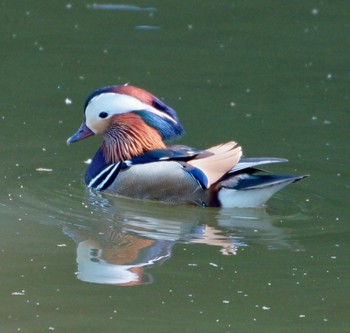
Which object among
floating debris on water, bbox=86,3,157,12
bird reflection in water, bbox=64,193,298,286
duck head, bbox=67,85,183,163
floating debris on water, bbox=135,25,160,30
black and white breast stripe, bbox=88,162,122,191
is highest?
floating debris on water, bbox=86,3,157,12

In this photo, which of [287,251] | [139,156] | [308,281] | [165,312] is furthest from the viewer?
[139,156]

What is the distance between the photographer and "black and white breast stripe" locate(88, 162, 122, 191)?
27.2ft

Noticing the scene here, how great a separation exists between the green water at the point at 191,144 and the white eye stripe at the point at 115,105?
46 cm

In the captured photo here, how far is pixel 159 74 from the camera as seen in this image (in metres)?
11.1

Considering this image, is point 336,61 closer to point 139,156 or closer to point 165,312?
point 139,156

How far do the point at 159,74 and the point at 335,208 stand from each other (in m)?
3.74

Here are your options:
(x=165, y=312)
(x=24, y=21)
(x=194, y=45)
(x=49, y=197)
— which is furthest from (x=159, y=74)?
(x=165, y=312)

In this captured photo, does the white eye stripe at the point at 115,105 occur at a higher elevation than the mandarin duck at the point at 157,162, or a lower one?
higher

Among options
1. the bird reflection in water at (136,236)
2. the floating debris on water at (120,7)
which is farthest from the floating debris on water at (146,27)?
the bird reflection in water at (136,236)

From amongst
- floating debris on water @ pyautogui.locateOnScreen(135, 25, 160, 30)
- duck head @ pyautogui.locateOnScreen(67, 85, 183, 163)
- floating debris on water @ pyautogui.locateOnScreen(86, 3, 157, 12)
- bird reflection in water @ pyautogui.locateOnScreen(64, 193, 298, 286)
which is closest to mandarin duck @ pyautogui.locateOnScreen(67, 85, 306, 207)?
duck head @ pyautogui.locateOnScreen(67, 85, 183, 163)

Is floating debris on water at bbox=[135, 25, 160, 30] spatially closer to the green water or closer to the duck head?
the green water

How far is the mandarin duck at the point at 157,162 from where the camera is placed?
7.95 metres

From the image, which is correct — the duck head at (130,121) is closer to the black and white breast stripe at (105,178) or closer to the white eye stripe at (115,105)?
the white eye stripe at (115,105)

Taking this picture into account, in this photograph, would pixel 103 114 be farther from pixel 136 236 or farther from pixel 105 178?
pixel 136 236
